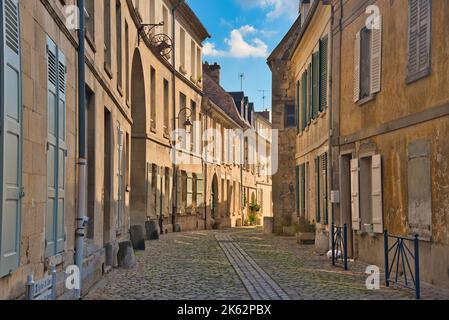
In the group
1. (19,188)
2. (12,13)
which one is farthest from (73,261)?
(12,13)

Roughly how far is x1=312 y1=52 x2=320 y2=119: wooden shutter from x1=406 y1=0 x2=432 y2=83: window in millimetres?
7536

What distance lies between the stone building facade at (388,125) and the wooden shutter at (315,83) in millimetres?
902

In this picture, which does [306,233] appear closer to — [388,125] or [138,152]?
[138,152]

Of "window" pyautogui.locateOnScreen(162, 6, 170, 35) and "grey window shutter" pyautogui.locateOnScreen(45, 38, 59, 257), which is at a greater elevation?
"window" pyautogui.locateOnScreen(162, 6, 170, 35)

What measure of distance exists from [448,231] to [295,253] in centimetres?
735

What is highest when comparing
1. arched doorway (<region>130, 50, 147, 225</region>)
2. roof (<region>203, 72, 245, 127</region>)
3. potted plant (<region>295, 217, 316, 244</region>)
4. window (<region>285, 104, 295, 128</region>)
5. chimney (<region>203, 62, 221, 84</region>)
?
chimney (<region>203, 62, 221, 84</region>)

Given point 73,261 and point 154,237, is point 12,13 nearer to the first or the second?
point 73,261

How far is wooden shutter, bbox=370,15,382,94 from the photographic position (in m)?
12.6

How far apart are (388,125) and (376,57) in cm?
149

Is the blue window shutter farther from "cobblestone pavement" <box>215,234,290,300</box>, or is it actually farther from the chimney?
the chimney

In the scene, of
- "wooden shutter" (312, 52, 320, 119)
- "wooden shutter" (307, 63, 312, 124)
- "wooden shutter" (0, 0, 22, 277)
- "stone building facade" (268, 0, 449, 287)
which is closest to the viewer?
"wooden shutter" (0, 0, 22, 277)

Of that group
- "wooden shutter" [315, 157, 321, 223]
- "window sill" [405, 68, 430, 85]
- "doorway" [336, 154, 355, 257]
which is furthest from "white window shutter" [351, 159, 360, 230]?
"wooden shutter" [315, 157, 321, 223]

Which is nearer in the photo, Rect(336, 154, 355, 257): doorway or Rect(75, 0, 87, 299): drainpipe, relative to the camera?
Rect(75, 0, 87, 299): drainpipe

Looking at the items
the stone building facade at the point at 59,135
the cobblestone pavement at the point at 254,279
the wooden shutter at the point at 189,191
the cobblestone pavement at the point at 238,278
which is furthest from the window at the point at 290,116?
the cobblestone pavement at the point at 254,279
